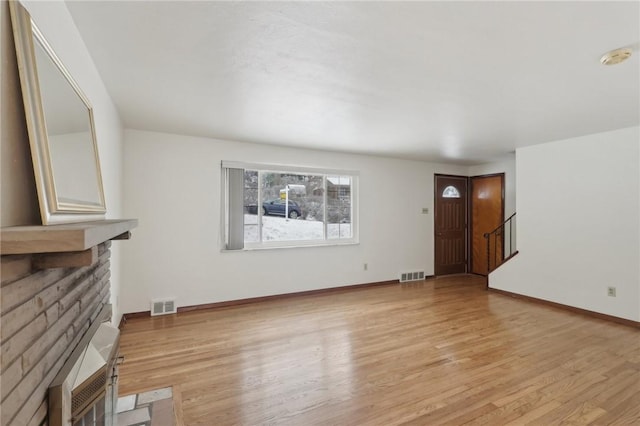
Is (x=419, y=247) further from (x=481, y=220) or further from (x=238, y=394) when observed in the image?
(x=238, y=394)

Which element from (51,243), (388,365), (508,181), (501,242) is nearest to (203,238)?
(388,365)

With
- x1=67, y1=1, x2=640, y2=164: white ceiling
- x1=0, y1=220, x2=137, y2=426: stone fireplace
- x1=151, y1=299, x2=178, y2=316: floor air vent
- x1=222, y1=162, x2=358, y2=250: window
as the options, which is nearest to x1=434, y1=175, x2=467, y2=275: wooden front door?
x1=222, y1=162, x2=358, y2=250: window

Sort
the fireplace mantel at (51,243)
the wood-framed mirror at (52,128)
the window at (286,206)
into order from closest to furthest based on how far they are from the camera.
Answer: the fireplace mantel at (51,243) < the wood-framed mirror at (52,128) < the window at (286,206)

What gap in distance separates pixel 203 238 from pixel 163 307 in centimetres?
100

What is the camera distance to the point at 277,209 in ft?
15.9

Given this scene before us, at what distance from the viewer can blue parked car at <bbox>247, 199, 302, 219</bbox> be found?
4.66 metres

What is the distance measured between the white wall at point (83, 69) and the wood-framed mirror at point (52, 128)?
5.8 inches

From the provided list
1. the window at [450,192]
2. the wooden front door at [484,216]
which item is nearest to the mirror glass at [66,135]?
the window at [450,192]

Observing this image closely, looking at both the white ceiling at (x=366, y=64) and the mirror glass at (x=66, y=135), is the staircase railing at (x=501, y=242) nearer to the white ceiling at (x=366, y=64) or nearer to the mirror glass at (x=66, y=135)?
the white ceiling at (x=366, y=64)

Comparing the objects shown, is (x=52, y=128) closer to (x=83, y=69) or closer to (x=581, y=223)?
(x=83, y=69)

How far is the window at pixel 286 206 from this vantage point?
443cm

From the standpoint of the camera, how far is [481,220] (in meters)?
6.55

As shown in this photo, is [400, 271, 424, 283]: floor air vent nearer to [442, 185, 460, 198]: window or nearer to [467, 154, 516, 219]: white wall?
[442, 185, 460, 198]: window

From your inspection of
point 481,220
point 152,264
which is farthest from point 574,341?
point 152,264
